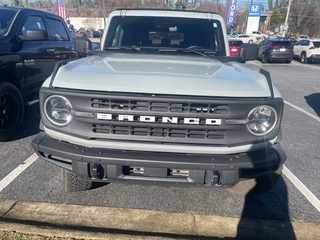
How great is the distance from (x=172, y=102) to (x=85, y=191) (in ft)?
5.38

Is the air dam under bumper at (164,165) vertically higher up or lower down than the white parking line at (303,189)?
higher up

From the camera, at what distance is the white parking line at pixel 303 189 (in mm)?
3342

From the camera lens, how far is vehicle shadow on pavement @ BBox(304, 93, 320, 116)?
761cm

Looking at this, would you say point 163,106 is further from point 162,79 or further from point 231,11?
point 231,11

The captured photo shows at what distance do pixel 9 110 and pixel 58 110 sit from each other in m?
2.42

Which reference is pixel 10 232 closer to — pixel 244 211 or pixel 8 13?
pixel 244 211

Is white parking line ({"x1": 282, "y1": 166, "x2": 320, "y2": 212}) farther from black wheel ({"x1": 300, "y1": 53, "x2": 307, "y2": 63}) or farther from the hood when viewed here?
black wheel ({"x1": 300, "y1": 53, "x2": 307, "y2": 63})

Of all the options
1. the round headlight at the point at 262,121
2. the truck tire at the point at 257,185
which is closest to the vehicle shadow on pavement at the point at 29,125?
the truck tire at the point at 257,185

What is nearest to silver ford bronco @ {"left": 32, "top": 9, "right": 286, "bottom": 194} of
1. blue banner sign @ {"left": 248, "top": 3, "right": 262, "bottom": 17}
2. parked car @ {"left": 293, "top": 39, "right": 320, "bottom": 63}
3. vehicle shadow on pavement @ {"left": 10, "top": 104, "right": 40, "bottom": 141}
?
vehicle shadow on pavement @ {"left": 10, "top": 104, "right": 40, "bottom": 141}

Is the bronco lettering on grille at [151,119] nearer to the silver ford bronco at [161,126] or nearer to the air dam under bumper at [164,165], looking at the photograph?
the silver ford bronco at [161,126]

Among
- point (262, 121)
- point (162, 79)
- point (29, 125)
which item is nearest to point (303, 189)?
point (262, 121)

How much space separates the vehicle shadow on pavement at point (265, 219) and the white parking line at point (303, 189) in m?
0.20

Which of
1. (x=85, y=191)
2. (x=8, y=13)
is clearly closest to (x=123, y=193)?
(x=85, y=191)

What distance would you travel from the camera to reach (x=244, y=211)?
10.4 ft
